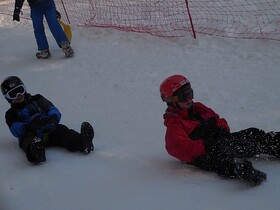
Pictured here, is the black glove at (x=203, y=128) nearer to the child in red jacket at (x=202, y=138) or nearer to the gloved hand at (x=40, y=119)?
the child in red jacket at (x=202, y=138)

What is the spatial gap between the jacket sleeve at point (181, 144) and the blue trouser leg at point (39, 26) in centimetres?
385

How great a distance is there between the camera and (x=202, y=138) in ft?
11.2

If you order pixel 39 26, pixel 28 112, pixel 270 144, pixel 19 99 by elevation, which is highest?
pixel 39 26

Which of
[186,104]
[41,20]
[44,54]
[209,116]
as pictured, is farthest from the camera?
[44,54]

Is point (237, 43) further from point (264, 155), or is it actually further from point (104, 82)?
point (264, 155)

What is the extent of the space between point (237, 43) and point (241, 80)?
1.11 m

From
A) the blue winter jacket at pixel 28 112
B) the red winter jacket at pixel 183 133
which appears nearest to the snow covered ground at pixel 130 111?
the red winter jacket at pixel 183 133

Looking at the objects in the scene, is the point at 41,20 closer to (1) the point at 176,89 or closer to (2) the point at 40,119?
(2) the point at 40,119

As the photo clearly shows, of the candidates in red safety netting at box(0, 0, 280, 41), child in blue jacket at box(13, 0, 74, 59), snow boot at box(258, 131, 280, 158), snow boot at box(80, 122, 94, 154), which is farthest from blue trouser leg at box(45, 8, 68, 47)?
snow boot at box(258, 131, 280, 158)

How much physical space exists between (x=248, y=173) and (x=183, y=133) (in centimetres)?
64

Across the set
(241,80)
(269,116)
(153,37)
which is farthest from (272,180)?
(153,37)

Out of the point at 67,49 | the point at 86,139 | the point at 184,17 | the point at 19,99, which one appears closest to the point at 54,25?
the point at 67,49

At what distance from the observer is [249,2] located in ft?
24.8

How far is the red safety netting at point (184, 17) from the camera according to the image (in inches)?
261
